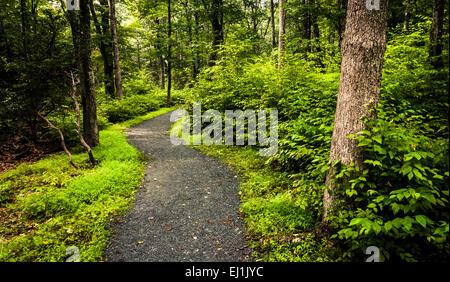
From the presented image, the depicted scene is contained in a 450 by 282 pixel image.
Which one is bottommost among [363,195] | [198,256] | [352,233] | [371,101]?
[198,256]

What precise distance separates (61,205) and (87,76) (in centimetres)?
536

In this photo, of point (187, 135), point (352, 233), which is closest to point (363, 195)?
point (352, 233)

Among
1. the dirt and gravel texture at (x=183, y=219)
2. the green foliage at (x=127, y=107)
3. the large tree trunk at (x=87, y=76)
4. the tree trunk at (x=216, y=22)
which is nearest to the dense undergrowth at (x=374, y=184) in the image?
the dirt and gravel texture at (x=183, y=219)

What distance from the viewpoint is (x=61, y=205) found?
4859 mm

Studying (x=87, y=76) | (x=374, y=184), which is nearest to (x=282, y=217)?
(x=374, y=184)

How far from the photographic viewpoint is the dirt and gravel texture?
12.3 feet

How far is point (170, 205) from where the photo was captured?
208 inches

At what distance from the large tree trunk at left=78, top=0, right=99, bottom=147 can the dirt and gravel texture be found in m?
3.03

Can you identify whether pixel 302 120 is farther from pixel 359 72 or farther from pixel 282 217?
pixel 282 217

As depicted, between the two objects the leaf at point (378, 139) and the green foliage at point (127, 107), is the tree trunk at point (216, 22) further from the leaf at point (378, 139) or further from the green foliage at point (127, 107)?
the leaf at point (378, 139)

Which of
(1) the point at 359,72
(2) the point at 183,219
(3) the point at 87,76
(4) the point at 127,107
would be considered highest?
(3) the point at 87,76

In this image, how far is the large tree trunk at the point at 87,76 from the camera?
7953 millimetres
